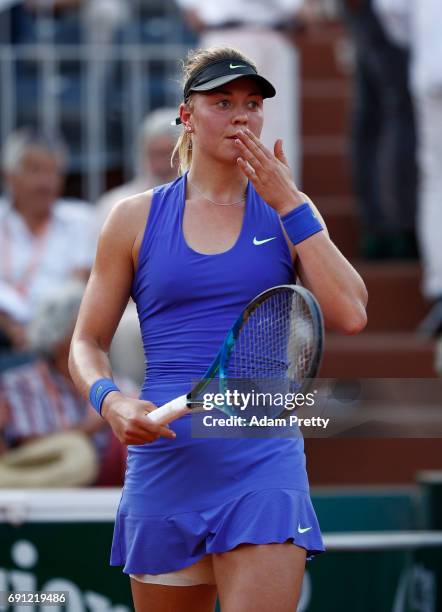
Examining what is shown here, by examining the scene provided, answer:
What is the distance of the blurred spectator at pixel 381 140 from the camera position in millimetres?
7230

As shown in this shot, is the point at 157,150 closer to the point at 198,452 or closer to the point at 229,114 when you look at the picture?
the point at 229,114

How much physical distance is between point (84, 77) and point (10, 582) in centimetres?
402

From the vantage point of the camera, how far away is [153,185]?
6.72 m

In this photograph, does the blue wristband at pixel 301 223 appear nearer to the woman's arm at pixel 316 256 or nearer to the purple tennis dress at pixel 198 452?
the woman's arm at pixel 316 256

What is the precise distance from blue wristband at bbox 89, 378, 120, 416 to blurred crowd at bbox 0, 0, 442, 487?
7.48 ft

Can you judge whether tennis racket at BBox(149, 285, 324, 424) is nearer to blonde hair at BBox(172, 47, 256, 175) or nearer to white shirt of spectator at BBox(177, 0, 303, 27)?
blonde hair at BBox(172, 47, 256, 175)

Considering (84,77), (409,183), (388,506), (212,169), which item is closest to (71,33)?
(84,77)

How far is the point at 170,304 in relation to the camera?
3.46 metres

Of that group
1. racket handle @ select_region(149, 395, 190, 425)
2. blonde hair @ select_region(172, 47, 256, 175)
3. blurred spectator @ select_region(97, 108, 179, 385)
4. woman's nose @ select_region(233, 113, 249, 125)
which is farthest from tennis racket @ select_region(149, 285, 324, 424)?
blurred spectator @ select_region(97, 108, 179, 385)

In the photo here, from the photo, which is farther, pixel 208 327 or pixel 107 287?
pixel 107 287

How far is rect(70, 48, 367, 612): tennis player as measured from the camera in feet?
10.7

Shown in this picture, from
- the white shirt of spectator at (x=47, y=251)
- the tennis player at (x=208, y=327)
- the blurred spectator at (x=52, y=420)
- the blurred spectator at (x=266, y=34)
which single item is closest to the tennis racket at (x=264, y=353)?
the tennis player at (x=208, y=327)

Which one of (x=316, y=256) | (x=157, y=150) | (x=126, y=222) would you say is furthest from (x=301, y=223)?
(x=157, y=150)

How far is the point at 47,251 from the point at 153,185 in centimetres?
63
